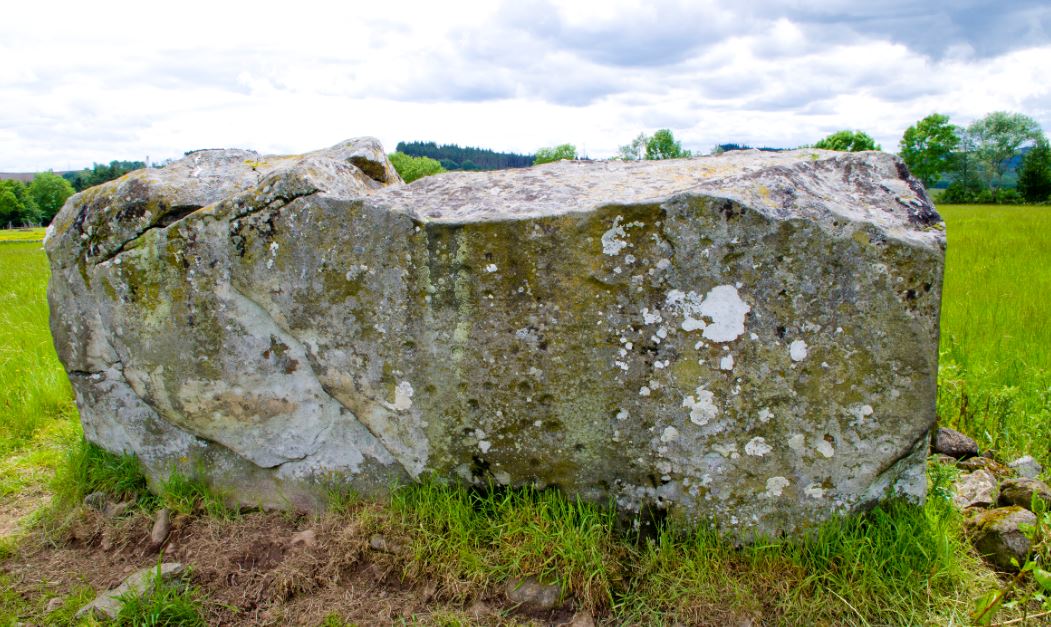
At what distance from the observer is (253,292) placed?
390 centimetres

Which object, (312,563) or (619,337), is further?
(312,563)

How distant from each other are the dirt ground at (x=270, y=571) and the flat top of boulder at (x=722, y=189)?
1958mm

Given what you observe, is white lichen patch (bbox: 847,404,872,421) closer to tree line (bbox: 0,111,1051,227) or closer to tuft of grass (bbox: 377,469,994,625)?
tuft of grass (bbox: 377,469,994,625)

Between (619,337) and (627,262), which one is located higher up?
(627,262)

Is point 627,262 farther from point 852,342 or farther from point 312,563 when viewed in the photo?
point 312,563

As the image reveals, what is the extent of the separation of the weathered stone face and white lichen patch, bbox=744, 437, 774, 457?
15 mm

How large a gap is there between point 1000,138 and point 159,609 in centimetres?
8452

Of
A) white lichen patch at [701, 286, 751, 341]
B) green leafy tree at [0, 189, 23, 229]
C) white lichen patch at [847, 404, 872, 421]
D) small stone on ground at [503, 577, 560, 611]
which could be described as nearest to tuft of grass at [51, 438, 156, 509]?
small stone on ground at [503, 577, 560, 611]

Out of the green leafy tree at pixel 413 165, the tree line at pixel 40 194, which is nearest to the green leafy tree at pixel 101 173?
the tree line at pixel 40 194

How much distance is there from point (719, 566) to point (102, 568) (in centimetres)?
358

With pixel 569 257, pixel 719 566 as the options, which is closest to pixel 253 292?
pixel 569 257

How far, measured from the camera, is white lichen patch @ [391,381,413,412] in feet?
12.4

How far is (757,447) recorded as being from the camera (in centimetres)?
346

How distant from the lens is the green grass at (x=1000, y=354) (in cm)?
498
